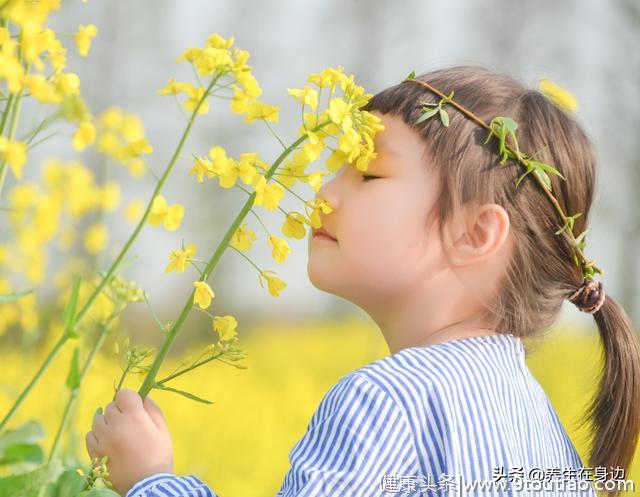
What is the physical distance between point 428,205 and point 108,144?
2.63 ft

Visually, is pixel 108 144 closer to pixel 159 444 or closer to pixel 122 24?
pixel 159 444

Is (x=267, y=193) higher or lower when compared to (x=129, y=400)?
higher

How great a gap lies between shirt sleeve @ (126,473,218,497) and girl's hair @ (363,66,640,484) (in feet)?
1.70

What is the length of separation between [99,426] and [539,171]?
2.56 feet

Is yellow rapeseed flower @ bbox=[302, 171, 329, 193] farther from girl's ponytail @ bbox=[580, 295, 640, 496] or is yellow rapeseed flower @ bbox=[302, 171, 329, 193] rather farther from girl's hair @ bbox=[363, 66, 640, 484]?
girl's ponytail @ bbox=[580, 295, 640, 496]

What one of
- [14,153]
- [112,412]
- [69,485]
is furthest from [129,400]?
→ [14,153]

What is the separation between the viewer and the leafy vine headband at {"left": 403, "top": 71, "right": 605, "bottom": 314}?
1485 millimetres

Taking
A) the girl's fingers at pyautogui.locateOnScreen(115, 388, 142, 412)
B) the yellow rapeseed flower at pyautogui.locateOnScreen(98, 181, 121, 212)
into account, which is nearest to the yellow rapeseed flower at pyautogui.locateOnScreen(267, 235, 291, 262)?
the girl's fingers at pyautogui.locateOnScreen(115, 388, 142, 412)

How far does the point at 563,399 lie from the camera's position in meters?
4.52

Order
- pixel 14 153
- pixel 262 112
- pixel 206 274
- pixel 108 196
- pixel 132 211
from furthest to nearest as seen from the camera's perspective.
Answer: pixel 108 196 → pixel 132 211 → pixel 262 112 → pixel 206 274 → pixel 14 153

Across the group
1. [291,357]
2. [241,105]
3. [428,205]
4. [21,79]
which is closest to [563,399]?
[291,357]

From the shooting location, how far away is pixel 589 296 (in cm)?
160

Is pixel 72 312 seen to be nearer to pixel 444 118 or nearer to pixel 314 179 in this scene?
pixel 314 179

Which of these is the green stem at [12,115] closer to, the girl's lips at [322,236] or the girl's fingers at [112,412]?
the girl's fingers at [112,412]
